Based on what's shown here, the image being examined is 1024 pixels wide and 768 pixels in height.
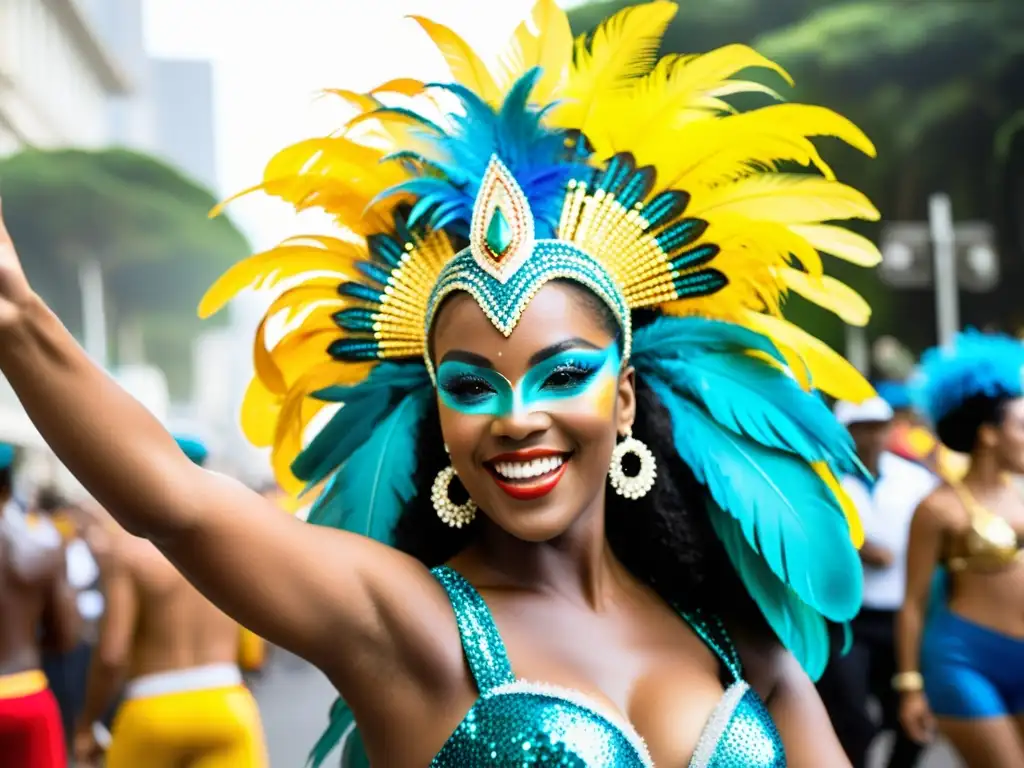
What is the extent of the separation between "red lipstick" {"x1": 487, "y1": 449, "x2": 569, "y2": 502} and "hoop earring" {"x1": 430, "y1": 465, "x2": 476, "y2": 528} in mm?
230

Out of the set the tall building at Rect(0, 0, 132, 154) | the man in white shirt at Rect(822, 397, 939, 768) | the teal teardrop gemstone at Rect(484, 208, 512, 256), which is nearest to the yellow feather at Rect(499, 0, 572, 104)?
the teal teardrop gemstone at Rect(484, 208, 512, 256)

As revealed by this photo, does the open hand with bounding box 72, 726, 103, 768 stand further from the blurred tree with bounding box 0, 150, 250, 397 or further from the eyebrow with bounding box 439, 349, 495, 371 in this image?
the blurred tree with bounding box 0, 150, 250, 397

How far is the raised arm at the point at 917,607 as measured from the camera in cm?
462

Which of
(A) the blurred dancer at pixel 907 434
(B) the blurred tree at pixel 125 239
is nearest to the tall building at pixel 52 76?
(B) the blurred tree at pixel 125 239

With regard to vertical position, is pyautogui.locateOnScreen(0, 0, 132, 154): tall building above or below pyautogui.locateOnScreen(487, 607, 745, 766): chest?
below

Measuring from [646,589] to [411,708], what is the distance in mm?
559

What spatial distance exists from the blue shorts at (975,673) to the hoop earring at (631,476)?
8.03 feet

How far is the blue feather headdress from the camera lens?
4629 mm

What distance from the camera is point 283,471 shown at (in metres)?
2.49

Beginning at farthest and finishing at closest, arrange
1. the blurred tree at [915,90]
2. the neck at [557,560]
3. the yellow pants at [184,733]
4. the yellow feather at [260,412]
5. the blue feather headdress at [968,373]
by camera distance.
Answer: the blurred tree at [915,90], the blue feather headdress at [968,373], the yellow pants at [184,733], the yellow feather at [260,412], the neck at [557,560]

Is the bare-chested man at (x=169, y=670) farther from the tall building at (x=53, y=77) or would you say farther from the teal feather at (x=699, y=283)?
the tall building at (x=53, y=77)

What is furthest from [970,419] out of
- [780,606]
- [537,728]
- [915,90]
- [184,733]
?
[915,90]

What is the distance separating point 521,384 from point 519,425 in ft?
0.23

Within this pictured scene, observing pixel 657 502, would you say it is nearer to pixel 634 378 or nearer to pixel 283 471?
pixel 634 378
